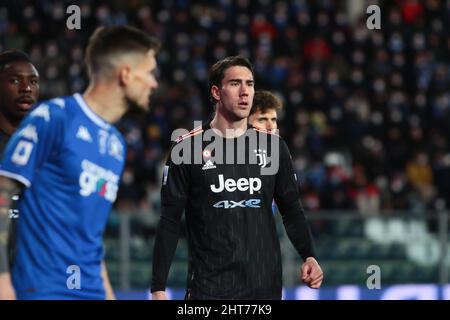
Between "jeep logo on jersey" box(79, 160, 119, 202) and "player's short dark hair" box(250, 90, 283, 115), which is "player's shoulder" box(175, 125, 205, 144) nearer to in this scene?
"player's short dark hair" box(250, 90, 283, 115)

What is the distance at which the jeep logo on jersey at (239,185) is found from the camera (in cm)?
652

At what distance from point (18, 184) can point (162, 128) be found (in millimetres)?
13806

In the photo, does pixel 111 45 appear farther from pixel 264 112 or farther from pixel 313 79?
pixel 313 79

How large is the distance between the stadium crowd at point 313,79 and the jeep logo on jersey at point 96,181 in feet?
36.7

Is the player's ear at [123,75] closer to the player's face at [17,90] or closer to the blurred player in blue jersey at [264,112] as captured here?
the player's face at [17,90]

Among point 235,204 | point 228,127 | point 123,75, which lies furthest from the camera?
point 228,127

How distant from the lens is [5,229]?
4.64 m

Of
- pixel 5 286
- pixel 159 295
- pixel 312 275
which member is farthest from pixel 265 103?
pixel 5 286

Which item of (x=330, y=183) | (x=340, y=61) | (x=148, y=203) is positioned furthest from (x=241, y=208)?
(x=340, y=61)

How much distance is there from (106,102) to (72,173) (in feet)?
1.25

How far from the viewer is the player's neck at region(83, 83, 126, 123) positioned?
16.0 ft

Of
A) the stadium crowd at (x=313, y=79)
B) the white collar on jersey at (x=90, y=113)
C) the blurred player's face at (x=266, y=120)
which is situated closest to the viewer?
the white collar on jersey at (x=90, y=113)

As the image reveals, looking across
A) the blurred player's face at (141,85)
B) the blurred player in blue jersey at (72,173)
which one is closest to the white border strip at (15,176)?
the blurred player in blue jersey at (72,173)
